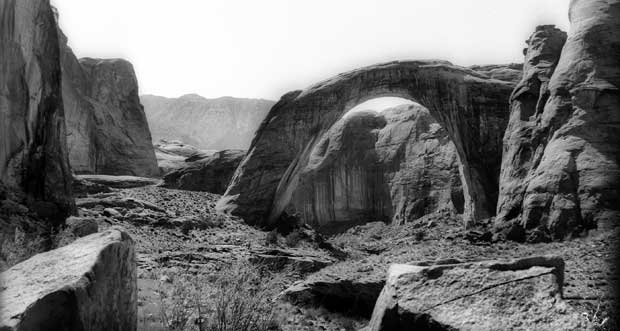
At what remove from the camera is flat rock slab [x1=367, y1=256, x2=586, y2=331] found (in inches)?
192

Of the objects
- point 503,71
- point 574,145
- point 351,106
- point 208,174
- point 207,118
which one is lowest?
point 207,118

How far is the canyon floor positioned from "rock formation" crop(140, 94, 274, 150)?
73.8 metres

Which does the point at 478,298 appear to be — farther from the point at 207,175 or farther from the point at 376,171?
the point at 376,171

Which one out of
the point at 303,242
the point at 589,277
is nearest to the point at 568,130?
the point at 589,277

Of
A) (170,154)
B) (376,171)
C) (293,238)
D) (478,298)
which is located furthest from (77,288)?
(170,154)

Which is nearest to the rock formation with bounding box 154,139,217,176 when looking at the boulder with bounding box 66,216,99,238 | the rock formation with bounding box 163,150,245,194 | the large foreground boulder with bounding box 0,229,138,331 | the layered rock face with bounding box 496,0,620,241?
the rock formation with bounding box 163,150,245,194

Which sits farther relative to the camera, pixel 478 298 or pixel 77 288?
pixel 478 298

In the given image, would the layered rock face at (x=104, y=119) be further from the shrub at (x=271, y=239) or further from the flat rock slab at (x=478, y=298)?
the flat rock slab at (x=478, y=298)

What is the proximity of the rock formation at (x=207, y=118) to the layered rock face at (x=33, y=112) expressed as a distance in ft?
266

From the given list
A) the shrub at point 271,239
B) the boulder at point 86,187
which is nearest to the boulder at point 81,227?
the shrub at point 271,239

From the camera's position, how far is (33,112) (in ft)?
49.3

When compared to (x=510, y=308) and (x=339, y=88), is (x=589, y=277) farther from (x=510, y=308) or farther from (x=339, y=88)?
(x=339, y=88)

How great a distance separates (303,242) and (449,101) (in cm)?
823

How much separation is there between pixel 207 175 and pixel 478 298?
27973 mm
